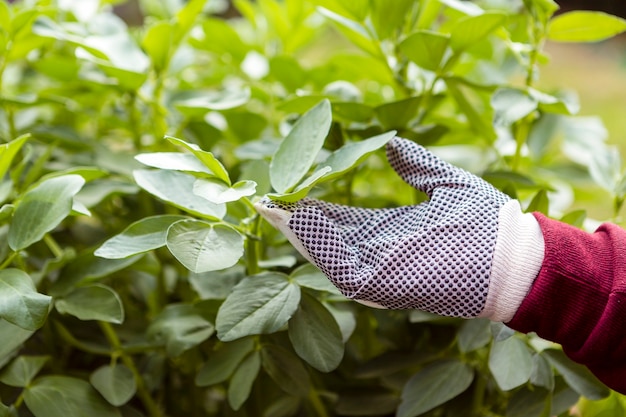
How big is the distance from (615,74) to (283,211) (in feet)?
5.50

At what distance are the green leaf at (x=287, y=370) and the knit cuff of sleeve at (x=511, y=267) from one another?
17cm

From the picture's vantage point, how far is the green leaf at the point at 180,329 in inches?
20.7

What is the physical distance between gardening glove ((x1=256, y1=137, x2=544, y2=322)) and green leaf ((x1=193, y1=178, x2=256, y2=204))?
15 millimetres

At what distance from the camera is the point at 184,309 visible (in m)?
0.56

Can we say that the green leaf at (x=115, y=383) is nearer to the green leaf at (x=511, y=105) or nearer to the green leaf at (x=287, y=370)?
the green leaf at (x=287, y=370)

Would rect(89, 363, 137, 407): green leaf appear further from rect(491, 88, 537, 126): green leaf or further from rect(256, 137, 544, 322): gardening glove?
rect(491, 88, 537, 126): green leaf

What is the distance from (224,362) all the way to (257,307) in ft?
0.29

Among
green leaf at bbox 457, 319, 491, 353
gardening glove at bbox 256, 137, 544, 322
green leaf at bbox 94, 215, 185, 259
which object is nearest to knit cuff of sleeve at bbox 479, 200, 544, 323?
gardening glove at bbox 256, 137, 544, 322

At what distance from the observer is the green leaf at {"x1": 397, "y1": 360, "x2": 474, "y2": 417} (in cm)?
52

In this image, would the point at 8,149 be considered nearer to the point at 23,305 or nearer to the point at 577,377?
the point at 23,305

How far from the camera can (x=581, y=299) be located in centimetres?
41

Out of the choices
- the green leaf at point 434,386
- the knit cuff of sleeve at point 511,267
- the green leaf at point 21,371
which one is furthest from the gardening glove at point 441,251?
the green leaf at point 21,371

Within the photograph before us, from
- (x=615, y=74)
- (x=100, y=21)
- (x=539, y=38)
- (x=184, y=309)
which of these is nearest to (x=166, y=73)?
(x=100, y=21)

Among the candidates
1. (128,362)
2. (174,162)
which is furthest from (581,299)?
(128,362)
